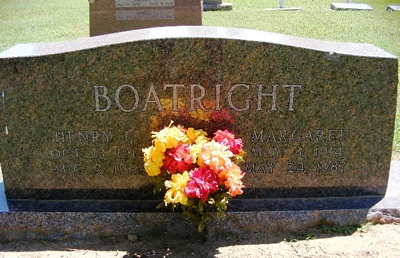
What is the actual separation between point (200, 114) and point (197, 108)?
0.16ft

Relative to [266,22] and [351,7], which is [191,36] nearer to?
[266,22]

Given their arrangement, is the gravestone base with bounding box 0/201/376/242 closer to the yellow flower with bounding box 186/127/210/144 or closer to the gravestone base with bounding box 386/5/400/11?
the yellow flower with bounding box 186/127/210/144

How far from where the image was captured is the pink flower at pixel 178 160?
323 cm

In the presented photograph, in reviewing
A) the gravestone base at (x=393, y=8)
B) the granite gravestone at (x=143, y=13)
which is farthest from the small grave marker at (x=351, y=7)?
the granite gravestone at (x=143, y=13)

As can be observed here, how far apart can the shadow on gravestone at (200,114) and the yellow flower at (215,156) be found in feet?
1.45

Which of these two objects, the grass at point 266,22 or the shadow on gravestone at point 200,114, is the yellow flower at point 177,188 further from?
the grass at point 266,22

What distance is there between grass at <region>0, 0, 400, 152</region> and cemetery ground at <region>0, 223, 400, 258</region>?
618cm

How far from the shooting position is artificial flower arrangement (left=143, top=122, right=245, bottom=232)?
3133 millimetres

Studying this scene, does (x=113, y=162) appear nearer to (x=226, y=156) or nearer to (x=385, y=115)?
(x=226, y=156)

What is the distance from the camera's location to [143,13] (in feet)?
27.9

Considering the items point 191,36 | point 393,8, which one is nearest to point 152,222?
point 191,36

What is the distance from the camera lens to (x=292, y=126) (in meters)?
3.69

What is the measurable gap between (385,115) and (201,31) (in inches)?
→ 57.2

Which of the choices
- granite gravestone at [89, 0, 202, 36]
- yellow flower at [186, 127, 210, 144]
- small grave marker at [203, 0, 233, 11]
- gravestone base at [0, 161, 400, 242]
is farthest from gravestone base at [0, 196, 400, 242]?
small grave marker at [203, 0, 233, 11]
